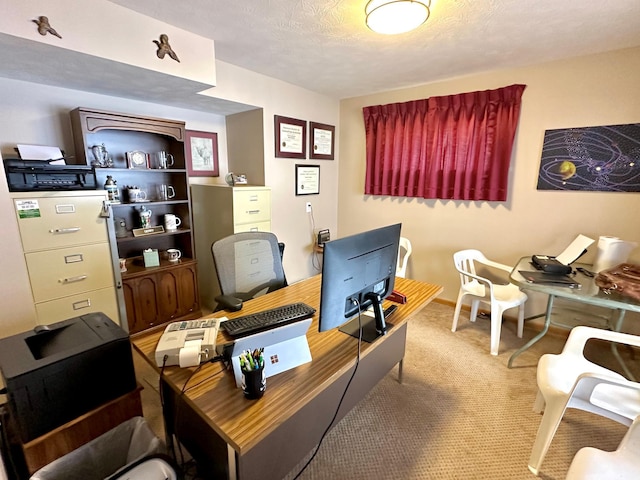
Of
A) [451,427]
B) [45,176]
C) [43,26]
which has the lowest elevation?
[451,427]

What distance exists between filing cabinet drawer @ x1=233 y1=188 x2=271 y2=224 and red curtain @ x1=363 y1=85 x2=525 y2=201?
135 cm

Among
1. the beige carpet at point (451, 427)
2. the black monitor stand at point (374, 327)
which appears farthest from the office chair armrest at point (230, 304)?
the beige carpet at point (451, 427)

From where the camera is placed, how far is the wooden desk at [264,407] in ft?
2.94

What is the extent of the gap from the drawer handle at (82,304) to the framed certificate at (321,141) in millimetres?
2549

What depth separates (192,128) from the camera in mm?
3023

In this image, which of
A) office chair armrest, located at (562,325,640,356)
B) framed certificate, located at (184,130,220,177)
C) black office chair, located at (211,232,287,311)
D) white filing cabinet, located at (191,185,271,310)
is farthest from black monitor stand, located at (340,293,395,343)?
framed certificate, located at (184,130,220,177)

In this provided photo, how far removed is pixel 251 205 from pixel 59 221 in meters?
1.41

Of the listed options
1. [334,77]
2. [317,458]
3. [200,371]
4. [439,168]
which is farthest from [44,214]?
[439,168]

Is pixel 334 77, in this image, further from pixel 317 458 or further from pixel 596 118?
pixel 317 458

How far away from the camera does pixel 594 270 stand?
2283mm

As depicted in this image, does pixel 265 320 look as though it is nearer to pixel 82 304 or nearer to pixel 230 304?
pixel 230 304

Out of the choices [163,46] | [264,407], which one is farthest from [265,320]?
[163,46]

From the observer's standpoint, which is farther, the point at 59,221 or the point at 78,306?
the point at 78,306

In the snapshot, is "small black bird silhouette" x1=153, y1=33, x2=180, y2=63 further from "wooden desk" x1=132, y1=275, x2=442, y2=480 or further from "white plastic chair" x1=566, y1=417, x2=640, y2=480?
"white plastic chair" x1=566, y1=417, x2=640, y2=480
